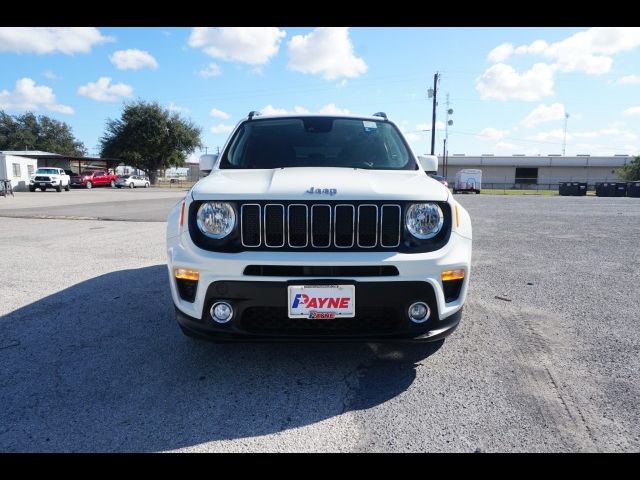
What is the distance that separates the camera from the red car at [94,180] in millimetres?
38469

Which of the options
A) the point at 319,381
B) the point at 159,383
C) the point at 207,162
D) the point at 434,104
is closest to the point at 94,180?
the point at 434,104

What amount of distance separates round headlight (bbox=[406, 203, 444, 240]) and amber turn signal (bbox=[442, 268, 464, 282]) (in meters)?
0.25

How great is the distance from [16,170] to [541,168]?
61.8m

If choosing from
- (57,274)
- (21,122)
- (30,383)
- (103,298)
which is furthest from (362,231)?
(21,122)

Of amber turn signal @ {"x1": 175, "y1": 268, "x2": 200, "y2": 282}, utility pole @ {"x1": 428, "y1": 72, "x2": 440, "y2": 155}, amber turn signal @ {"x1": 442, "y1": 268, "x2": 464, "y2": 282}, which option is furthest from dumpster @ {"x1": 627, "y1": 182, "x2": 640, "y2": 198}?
amber turn signal @ {"x1": 175, "y1": 268, "x2": 200, "y2": 282}

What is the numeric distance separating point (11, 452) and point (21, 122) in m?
A: 94.8

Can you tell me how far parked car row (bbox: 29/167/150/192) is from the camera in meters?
32.2

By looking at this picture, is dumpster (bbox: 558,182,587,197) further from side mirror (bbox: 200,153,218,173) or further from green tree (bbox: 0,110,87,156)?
green tree (bbox: 0,110,87,156)

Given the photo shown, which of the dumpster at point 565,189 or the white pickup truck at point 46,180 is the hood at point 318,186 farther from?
the dumpster at point 565,189

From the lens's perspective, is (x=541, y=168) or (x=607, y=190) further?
(x=541, y=168)

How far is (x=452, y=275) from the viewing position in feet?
8.38

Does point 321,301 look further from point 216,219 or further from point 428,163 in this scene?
point 428,163

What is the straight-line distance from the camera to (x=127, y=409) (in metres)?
2.37

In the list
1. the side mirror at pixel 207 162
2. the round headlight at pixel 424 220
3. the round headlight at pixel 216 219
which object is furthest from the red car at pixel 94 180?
the round headlight at pixel 424 220
